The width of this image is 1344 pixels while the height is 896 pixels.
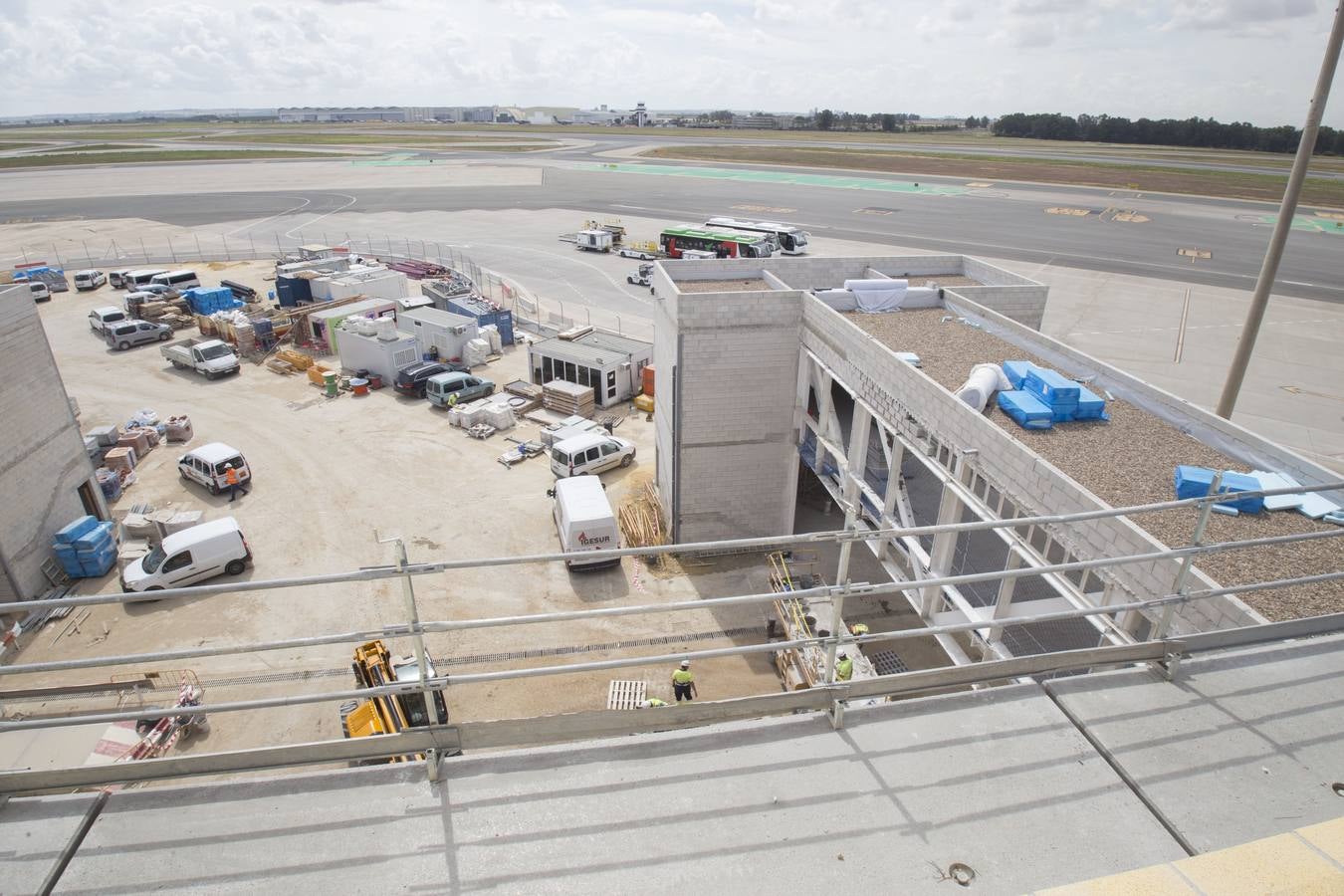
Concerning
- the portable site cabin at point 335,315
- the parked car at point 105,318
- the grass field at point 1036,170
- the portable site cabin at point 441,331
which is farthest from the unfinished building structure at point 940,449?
the grass field at point 1036,170

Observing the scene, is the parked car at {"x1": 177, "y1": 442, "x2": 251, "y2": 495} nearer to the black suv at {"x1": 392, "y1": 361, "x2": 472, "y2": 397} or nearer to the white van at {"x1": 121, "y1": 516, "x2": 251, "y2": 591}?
the white van at {"x1": 121, "y1": 516, "x2": 251, "y2": 591}

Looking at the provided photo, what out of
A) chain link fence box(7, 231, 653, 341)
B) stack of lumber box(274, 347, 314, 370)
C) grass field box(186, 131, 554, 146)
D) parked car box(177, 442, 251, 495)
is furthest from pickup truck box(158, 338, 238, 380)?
grass field box(186, 131, 554, 146)

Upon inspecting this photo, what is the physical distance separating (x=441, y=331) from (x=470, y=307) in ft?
14.4

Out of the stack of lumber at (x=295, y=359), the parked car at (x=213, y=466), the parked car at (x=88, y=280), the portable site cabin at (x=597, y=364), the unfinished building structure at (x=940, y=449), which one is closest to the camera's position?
the unfinished building structure at (x=940, y=449)

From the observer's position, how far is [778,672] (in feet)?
59.4

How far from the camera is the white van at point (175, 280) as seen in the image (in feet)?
155

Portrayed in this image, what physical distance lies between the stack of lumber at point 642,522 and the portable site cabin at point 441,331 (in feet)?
53.8

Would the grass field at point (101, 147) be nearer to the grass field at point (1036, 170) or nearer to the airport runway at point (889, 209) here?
the airport runway at point (889, 209)

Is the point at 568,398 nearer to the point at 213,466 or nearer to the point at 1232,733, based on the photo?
the point at 213,466

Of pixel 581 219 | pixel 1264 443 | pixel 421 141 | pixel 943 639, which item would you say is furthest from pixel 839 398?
pixel 421 141

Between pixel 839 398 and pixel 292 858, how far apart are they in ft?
69.5

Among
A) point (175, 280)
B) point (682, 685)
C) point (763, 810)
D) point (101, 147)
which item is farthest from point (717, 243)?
point (101, 147)

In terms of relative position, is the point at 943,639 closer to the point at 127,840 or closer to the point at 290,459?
the point at 127,840

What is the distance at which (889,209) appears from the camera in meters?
80.1
